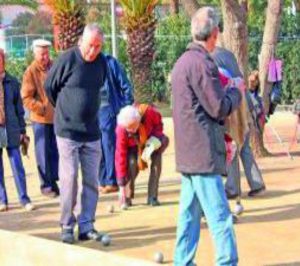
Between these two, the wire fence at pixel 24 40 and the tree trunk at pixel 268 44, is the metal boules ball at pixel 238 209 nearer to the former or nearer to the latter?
the tree trunk at pixel 268 44

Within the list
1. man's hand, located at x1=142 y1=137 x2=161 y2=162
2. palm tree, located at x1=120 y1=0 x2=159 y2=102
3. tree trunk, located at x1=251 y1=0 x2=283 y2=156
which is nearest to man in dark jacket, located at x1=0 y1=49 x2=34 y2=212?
man's hand, located at x1=142 y1=137 x2=161 y2=162

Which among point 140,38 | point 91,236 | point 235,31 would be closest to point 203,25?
point 91,236

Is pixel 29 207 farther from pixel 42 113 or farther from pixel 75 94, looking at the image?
pixel 75 94

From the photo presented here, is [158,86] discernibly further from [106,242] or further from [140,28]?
[106,242]

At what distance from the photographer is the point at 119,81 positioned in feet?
37.5

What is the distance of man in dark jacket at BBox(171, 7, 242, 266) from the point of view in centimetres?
657

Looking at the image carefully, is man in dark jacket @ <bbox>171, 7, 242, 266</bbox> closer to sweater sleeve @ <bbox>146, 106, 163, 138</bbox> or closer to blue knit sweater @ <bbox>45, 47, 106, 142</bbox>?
blue knit sweater @ <bbox>45, 47, 106, 142</bbox>

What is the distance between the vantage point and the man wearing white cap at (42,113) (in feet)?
37.3

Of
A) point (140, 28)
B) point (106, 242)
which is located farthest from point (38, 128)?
point (140, 28)

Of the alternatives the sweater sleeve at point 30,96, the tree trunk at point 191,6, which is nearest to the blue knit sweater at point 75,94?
the sweater sleeve at point 30,96

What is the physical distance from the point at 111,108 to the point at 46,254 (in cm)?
443

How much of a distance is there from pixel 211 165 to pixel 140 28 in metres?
15.4

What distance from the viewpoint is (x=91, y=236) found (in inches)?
340

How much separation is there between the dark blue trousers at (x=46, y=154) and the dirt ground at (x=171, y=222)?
0.27 metres
